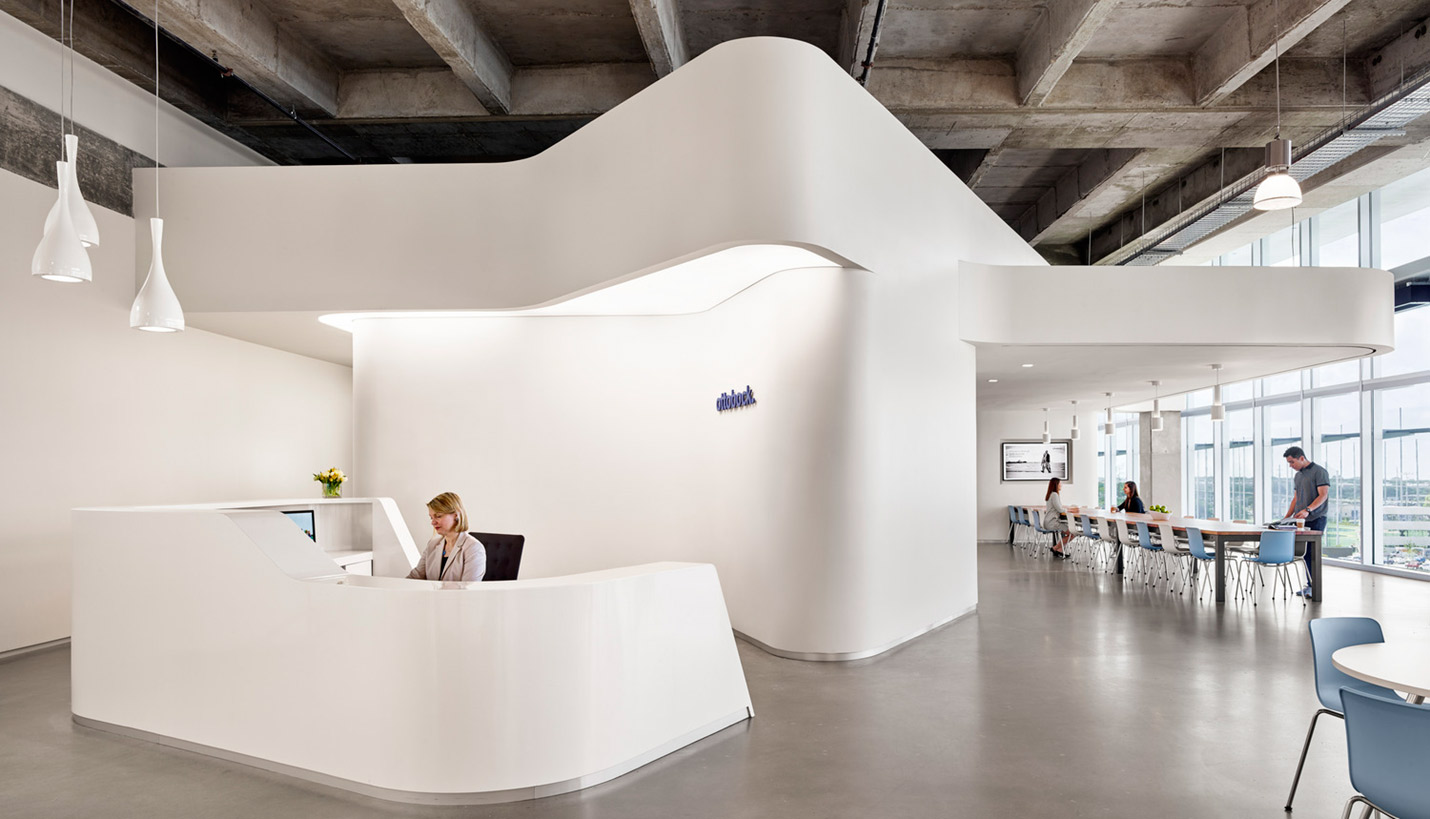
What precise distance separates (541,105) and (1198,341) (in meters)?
7.18

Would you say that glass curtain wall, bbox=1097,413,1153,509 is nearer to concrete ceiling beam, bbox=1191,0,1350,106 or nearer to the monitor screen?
concrete ceiling beam, bbox=1191,0,1350,106

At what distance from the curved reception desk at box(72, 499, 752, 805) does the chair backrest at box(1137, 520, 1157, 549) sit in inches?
298

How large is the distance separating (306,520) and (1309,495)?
10.5m

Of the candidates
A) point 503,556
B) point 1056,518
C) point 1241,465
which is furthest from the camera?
point 1241,465

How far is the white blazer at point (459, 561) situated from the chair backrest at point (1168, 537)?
332 inches

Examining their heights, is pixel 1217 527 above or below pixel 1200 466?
below

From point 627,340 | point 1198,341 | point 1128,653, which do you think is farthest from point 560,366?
point 1198,341

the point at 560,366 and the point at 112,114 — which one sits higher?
the point at 112,114

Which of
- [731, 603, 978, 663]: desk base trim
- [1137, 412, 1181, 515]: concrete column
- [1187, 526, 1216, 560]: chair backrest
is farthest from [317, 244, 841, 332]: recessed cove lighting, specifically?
[1137, 412, 1181, 515]: concrete column

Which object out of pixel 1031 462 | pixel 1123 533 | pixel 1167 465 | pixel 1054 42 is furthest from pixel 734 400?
pixel 1167 465

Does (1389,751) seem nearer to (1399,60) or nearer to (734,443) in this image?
(734,443)

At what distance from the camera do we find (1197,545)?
9.01m

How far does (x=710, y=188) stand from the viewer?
17.8 feet

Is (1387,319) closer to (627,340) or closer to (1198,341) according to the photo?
(1198,341)
